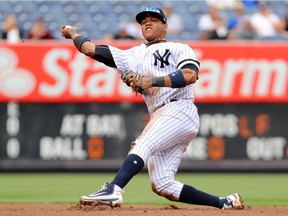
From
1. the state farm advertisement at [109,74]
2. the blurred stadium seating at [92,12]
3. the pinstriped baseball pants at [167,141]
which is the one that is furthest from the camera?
the blurred stadium seating at [92,12]

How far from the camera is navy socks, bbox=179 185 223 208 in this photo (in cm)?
691

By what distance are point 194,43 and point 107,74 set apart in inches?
57.5

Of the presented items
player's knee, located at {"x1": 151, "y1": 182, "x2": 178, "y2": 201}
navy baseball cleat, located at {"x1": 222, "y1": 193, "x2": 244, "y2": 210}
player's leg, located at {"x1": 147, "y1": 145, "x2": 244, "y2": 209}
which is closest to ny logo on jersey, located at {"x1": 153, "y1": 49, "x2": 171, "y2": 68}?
player's leg, located at {"x1": 147, "y1": 145, "x2": 244, "y2": 209}

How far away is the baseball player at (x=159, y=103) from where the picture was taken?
253 inches

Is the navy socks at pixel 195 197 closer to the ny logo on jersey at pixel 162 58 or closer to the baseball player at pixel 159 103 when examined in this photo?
the baseball player at pixel 159 103

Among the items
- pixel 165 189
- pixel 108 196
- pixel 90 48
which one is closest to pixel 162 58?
pixel 90 48

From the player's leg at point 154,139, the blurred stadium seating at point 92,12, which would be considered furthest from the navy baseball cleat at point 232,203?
the blurred stadium seating at point 92,12

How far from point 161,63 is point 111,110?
666 centimetres

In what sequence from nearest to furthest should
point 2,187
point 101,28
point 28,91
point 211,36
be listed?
point 2,187 → point 28,91 → point 211,36 → point 101,28

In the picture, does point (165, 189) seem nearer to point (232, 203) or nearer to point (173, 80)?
point (232, 203)

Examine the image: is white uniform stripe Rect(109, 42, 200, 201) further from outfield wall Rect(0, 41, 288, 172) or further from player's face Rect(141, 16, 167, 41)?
outfield wall Rect(0, 41, 288, 172)

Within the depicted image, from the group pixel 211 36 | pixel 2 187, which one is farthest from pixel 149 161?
pixel 211 36

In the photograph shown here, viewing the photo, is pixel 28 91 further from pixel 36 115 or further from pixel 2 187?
pixel 2 187

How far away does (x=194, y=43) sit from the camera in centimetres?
1345
